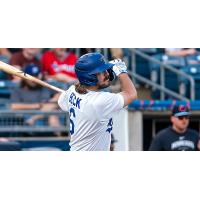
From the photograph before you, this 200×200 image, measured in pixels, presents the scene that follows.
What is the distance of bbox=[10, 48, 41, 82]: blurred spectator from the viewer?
11503 millimetres


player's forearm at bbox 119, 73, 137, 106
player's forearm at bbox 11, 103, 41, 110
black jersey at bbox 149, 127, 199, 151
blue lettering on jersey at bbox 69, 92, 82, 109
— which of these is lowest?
black jersey at bbox 149, 127, 199, 151

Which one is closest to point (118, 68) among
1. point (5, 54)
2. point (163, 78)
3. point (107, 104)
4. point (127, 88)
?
point (127, 88)

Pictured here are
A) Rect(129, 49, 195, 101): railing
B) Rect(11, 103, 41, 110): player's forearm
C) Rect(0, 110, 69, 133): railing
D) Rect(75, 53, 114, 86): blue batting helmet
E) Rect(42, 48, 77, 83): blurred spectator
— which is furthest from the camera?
Rect(129, 49, 195, 101): railing

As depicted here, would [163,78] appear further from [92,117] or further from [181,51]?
[92,117]

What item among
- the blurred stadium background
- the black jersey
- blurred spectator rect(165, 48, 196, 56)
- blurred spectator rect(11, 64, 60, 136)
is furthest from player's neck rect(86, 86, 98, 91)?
blurred spectator rect(165, 48, 196, 56)

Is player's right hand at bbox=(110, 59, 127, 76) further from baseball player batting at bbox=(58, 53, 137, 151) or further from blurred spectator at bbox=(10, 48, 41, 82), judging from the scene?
blurred spectator at bbox=(10, 48, 41, 82)

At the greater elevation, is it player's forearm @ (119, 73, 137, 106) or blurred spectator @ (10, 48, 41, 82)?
blurred spectator @ (10, 48, 41, 82)

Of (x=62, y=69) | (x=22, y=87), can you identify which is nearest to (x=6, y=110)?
(x=22, y=87)

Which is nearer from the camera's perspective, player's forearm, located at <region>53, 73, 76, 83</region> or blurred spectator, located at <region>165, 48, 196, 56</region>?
player's forearm, located at <region>53, 73, 76, 83</region>

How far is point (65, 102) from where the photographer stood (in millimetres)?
6680

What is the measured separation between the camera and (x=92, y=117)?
251 inches

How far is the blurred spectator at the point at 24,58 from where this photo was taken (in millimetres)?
11503

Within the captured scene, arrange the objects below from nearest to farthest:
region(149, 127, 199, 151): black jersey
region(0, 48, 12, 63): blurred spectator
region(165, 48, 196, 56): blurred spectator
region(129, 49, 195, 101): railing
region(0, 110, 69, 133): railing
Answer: region(149, 127, 199, 151): black jersey
region(0, 110, 69, 133): railing
region(129, 49, 195, 101): railing
region(0, 48, 12, 63): blurred spectator
region(165, 48, 196, 56): blurred spectator

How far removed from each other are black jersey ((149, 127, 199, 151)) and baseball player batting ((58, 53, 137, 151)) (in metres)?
2.39
